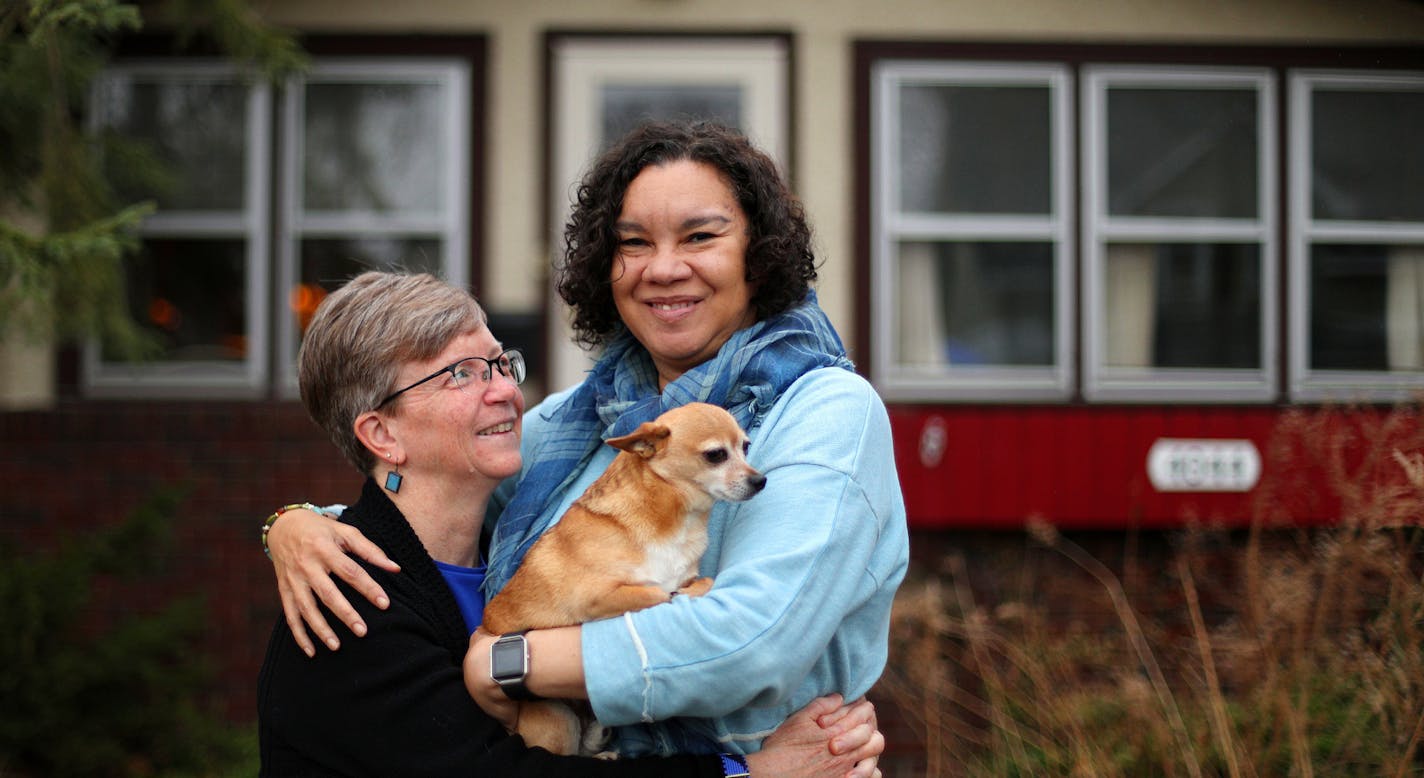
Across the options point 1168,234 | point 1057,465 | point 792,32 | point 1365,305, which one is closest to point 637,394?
point 1057,465

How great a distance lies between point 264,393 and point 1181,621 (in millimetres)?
5243

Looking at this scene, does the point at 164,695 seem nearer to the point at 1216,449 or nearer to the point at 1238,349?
the point at 1216,449

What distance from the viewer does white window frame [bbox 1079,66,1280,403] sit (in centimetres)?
664

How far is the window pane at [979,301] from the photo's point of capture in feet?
22.0

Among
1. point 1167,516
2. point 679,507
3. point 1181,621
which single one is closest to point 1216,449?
point 1167,516

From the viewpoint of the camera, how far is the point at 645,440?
2.29 metres

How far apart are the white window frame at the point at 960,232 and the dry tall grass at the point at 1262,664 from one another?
1.09 metres

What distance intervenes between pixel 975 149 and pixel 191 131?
14.8ft

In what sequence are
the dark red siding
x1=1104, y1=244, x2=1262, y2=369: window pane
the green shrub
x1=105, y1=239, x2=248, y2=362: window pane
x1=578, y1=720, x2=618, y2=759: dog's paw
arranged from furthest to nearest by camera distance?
x1=1104, y1=244, x2=1262, y2=369: window pane
x1=105, y1=239, x2=248, y2=362: window pane
the dark red siding
the green shrub
x1=578, y1=720, x2=618, y2=759: dog's paw

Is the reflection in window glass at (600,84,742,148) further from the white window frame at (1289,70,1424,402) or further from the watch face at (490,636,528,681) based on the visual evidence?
the watch face at (490,636,528,681)

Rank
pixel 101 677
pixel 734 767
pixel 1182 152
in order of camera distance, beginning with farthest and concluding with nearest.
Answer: pixel 1182 152 → pixel 101 677 → pixel 734 767

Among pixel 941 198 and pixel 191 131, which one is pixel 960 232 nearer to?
pixel 941 198

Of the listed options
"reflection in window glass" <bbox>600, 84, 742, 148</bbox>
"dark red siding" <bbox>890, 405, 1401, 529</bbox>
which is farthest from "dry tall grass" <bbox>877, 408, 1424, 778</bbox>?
"reflection in window glass" <bbox>600, 84, 742, 148</bbox>

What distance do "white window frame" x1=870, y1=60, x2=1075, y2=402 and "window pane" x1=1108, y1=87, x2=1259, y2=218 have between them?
35cm
